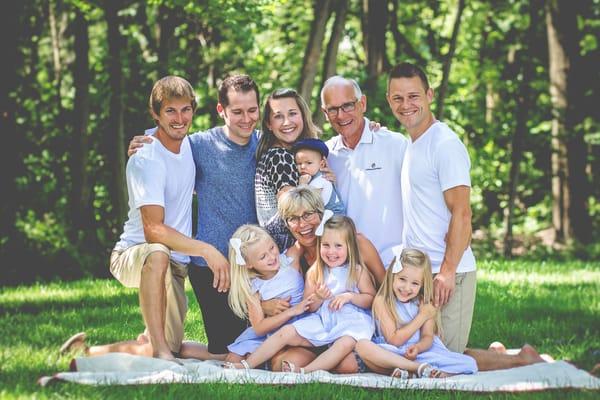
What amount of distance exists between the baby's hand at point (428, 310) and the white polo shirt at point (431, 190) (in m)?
0.27

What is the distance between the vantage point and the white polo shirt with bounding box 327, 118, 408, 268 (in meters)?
5.83

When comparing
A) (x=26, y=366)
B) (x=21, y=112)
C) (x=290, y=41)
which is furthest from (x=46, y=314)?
(x=290, y=41)

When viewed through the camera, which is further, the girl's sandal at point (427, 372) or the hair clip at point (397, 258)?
the hair clip at point (397, 258)

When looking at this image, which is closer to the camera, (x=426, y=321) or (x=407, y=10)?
(x=426, y=321)

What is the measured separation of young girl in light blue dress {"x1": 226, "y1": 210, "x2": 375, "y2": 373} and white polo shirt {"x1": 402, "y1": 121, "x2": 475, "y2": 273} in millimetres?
402

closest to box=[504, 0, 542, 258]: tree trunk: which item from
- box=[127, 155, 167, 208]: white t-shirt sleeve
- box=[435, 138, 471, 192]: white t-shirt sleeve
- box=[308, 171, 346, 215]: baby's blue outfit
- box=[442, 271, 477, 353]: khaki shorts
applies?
box=[442, 271, 477, 353]: khaki shorts

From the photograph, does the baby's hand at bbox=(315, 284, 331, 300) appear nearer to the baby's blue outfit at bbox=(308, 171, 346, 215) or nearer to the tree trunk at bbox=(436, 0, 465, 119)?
the baby's blue outfit at bbox=(308, 171, 346, 215)

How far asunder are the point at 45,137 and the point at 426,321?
9.10 meters

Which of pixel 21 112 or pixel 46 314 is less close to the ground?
pixel 21 112

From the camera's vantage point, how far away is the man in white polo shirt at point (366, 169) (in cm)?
583

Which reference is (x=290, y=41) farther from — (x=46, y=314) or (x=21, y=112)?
(x=46, y=314)

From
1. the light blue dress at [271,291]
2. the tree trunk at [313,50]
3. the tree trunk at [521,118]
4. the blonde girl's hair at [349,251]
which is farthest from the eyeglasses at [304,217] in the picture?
the tree trunk at [521,118]

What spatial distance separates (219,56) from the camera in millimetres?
13398

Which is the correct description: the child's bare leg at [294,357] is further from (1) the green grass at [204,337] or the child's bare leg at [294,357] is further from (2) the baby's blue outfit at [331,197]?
(2) the baby's blue outfit at [331,197]
